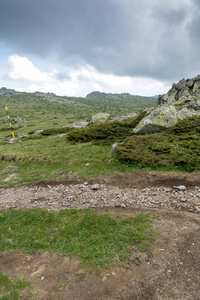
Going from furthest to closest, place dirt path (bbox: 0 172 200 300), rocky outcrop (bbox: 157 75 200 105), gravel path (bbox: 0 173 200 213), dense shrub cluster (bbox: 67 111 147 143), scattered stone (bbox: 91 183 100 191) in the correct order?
1. rocky outcrop (bbox: 157 75 200 105)
2. dense shrub cluster (bbox: 67 111 147 143)
3. scattered stone (bbox: 91 183 100 191)
4. gravel path (bbox: 0 173 200 213)
5. dirt path (bbox: 0 172 200 300)

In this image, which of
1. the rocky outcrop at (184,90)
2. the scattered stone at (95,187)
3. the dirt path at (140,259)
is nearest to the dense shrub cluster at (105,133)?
the scattered stone at (95,187)

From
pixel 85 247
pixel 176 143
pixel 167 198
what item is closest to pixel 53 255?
pixel 85 247

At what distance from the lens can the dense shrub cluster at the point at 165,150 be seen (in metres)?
12.1

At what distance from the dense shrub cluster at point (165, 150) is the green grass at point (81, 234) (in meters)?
6.01

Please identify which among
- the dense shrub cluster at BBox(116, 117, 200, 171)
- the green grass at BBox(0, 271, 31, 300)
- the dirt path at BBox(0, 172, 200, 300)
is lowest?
the green grass at BBox(0, 271, 31, 300)

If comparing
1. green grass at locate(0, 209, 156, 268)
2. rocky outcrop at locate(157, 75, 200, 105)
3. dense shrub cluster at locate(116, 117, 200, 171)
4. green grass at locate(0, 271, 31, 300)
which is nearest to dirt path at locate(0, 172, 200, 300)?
green grass at locate(0, 271, 31, 300)

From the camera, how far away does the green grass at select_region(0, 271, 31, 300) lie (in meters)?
4.90

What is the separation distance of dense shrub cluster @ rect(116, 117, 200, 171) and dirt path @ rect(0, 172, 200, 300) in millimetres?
1396

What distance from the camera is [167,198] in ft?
30.6

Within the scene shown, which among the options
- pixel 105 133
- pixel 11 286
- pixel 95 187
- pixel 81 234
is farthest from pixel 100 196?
pixel 105 133

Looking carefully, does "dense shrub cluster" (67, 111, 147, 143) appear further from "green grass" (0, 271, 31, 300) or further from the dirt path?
"green grass" (0, 271, 31, 300)

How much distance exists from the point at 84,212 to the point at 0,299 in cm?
489

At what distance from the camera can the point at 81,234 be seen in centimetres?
745

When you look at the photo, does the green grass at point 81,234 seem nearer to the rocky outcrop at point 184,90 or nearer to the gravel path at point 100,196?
the gravel path at point 100,196
